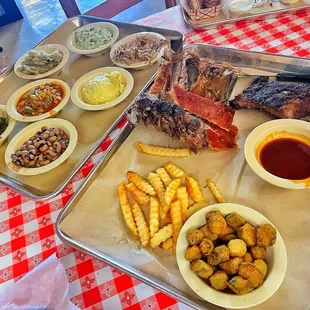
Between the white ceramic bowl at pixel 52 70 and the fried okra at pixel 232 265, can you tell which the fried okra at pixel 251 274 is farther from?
the white ceramic bowl at pixel 52 70

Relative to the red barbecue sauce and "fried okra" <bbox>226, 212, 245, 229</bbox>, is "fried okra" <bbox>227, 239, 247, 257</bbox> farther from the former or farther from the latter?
the red barbecue sauce

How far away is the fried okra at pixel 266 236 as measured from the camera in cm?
127

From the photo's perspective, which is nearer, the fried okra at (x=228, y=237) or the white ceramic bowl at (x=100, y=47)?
the fried okra at (x=228, y=237)

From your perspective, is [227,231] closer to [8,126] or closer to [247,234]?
[247,234]

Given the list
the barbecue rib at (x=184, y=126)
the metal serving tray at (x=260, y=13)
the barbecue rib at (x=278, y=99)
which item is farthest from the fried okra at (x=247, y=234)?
the metal serving tray at (x=260, y=13)

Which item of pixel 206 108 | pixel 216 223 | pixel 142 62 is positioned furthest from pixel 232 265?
pixel 142 62

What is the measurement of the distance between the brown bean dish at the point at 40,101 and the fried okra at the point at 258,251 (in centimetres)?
159

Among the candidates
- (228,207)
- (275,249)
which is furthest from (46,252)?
(275,249)

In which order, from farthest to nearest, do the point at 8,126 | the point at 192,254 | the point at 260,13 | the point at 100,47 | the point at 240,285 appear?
1. the point at 100,47
2. the point at 260,13
3. the point at 8,126
4. the point at 192,254
5. the point at 240,285

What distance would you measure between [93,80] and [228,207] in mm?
1336

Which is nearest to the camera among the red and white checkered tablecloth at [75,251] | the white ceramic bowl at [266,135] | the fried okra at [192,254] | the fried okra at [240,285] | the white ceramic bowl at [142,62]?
the fried okra at [240,285]

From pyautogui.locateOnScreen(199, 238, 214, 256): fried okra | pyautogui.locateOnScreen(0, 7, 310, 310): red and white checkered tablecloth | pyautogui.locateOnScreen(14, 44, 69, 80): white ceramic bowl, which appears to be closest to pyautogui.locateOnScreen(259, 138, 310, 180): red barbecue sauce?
pyautogui.locateOnScreen(199, 238, 214, 256): fried okra

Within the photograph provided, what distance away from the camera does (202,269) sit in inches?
48.6

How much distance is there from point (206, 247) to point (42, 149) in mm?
1125
